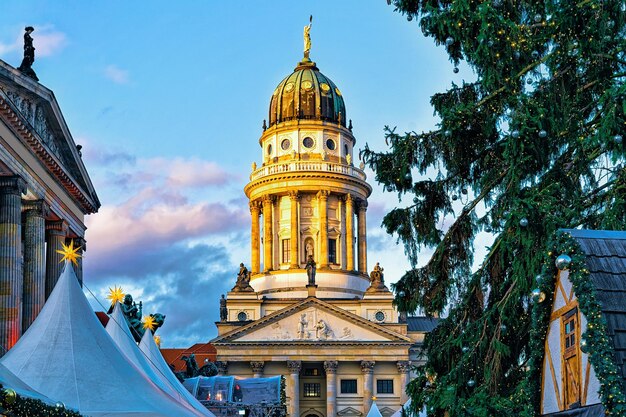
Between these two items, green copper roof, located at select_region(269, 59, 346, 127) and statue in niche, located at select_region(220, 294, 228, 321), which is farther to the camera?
green copper roof, located at select_region(269, 59, 346, 127)

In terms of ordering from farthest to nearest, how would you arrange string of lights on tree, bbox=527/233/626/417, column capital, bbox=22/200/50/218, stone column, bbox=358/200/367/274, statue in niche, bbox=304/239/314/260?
stone column, bbox=358/200/367/274 < statue in niche, bbox=304/239/314/260 < column capital, bbox=22/200/50/218 < string of lights on tree, bbox=527/233/626/417

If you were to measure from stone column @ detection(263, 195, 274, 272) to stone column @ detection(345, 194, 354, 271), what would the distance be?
662 centimetres

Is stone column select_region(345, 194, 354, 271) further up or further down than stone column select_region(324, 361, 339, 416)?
further up

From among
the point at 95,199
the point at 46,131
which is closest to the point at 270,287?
the point at 95,199

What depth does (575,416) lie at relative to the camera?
1398 centimetres

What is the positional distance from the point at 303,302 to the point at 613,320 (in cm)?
6613

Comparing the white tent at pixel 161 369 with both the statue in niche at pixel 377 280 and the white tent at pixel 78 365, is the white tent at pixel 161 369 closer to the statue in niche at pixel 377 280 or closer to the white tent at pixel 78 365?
the white tent at pixel 78 365

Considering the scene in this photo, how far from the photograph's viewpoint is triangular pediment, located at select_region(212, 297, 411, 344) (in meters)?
78.5

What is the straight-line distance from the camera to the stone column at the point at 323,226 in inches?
3354

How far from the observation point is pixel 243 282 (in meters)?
83.5

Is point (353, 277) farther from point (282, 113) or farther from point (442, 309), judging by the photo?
point (442, 309)

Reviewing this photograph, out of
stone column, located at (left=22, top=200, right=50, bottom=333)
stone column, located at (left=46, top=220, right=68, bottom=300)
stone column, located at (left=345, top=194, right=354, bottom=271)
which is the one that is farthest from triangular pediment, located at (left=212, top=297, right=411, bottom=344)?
stone column, located at (left=22, top=200, right=50, bottom=333)

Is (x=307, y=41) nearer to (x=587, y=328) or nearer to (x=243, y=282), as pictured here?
(x=243, y=282)

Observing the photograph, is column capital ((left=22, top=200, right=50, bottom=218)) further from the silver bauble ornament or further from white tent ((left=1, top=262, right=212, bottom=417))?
the silver bauble ornament
